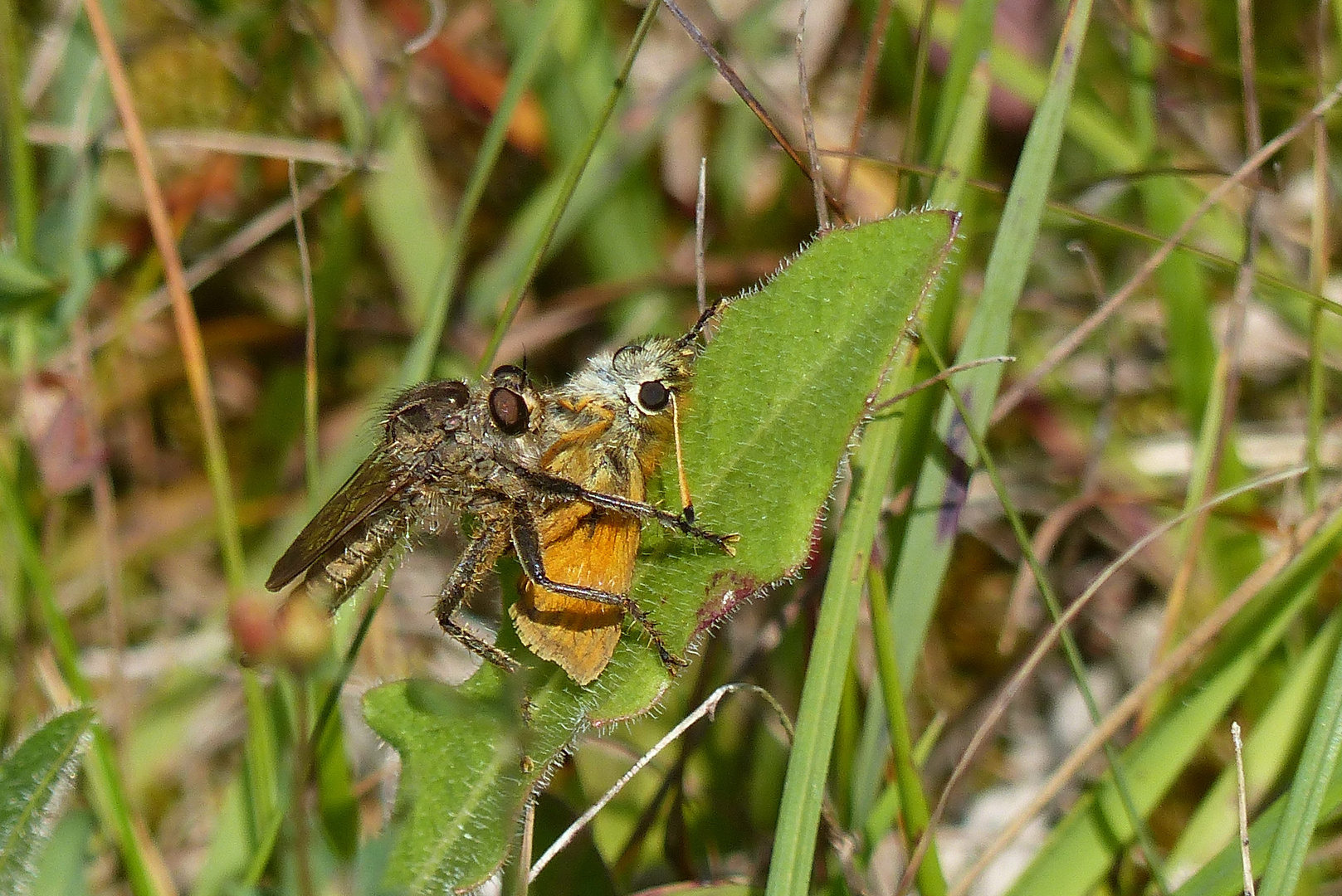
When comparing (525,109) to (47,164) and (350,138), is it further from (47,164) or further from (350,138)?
(47,164)

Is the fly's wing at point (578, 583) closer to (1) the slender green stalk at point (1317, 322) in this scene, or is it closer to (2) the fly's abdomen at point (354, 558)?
(2) the fly's abdomen at point (354, 558)

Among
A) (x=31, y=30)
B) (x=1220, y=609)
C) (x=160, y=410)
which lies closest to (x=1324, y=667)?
(x=1220, y=609)

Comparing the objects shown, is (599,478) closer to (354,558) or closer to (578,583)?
(578,583)

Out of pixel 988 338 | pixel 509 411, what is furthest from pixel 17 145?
pixel 988 338

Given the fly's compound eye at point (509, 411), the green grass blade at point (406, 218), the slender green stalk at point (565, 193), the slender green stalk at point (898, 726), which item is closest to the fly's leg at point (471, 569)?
the fly's compound eye at point (509, 411)

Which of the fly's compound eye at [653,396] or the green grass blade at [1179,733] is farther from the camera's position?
the green grass blade at [1179,733]

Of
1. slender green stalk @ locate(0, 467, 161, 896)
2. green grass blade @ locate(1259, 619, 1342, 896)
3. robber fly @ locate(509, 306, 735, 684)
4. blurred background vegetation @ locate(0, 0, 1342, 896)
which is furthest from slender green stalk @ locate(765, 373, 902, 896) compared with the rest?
slender green stalk @ locate(0, 467, 161, 896)
